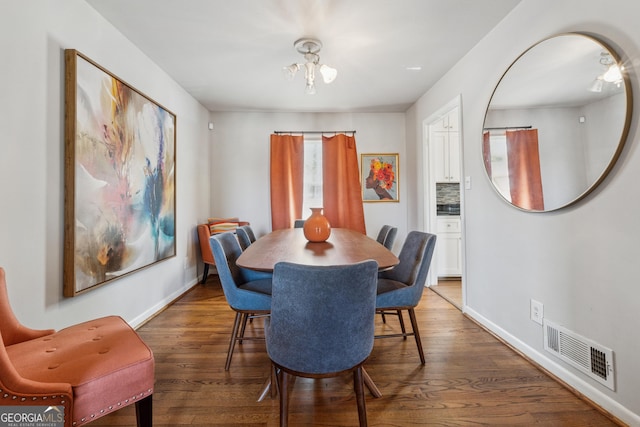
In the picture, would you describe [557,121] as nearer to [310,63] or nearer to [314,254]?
[314,254]

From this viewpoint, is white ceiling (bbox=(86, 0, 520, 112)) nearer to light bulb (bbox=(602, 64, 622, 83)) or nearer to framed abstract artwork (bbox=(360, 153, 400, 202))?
light bulb (bbox=(602, 64, 622, 83))

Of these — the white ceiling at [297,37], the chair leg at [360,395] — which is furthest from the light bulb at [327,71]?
the chair leg at [360,395]

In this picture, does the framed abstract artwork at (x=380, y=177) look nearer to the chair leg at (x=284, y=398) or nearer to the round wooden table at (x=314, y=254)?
the round wooden table at (x=314, y=254)

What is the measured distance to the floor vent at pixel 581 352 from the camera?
1452 mm

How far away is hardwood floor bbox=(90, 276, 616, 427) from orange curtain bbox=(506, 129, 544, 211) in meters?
1.08

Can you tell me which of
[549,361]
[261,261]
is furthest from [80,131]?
[549,361]

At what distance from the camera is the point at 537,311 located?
190 centimetres

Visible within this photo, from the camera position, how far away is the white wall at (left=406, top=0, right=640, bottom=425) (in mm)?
1354

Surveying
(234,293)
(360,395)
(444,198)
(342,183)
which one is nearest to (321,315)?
(360,395)

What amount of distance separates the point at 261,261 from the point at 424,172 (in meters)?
2.85

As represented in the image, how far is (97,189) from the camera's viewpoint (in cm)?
199

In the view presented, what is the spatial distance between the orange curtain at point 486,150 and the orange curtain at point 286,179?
2.53 meters

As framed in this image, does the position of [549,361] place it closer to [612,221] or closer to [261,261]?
[612,221]

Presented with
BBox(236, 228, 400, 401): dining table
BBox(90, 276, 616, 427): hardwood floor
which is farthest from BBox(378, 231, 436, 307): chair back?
BBox(90, 276, 616, 427): hardwood floor
